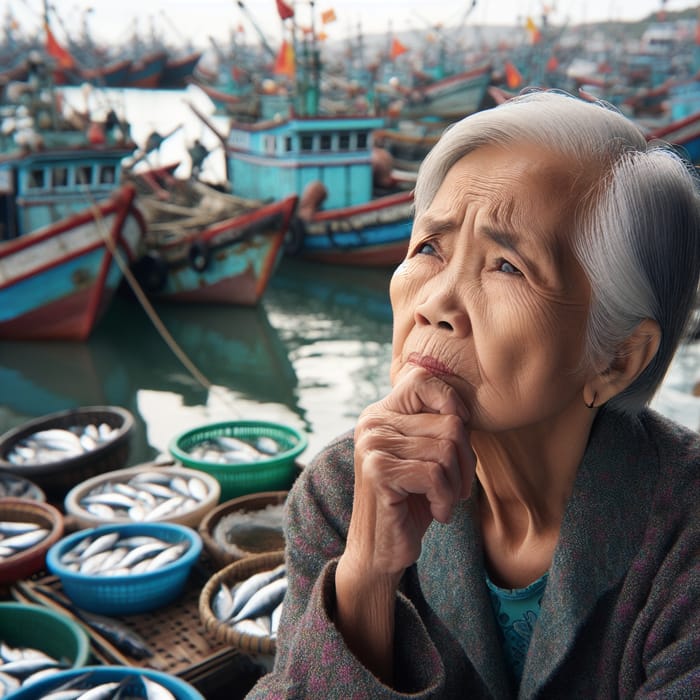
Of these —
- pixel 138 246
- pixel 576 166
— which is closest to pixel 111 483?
pixel 576 166

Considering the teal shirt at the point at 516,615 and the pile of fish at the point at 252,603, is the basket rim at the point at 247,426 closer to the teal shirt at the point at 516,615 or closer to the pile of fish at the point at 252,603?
the pile of fish at the point at 252,603

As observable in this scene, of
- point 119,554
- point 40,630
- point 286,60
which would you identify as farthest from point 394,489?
point 286,60

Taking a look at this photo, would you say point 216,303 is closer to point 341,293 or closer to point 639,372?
point 341,293

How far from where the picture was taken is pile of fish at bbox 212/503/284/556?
127 inches

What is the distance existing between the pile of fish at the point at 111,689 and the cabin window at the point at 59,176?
9842mm

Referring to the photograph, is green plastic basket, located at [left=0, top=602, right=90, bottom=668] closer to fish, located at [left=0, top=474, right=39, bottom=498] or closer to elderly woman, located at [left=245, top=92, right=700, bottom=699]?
fish, located at [left=0, top=474, right=39, bottom=498]

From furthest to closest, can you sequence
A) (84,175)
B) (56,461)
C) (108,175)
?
(108,175)
(84,175)
(56,461)

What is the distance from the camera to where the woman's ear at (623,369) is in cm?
126

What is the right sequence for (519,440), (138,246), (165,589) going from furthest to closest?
(138,246), (165,589), (519,440)

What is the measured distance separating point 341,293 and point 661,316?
1193 centimetres

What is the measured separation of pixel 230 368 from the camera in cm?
966

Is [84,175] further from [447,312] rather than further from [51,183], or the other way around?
[447,312]

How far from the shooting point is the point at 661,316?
4.06ft

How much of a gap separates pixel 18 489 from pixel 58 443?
671 mm
